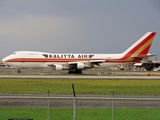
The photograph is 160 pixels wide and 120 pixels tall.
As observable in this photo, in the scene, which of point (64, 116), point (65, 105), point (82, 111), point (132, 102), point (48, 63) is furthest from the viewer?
point (48, 63)

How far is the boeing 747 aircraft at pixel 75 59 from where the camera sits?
58.1 meters

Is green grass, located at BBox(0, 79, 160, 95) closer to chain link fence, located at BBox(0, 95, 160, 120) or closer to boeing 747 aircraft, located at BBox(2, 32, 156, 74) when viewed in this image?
chain link fence, located at BBox(0, 95, 160, 120)

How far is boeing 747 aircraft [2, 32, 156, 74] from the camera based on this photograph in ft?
190

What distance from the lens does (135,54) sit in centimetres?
6147

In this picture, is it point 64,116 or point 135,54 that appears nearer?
point 64,116

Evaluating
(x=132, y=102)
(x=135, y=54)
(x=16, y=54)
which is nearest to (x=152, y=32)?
(x=135, y=54)

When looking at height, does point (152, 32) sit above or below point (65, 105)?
above

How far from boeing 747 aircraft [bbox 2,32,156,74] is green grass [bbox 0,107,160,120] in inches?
1611

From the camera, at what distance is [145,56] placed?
59844 millimetres

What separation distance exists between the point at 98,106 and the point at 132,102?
2.51 meters

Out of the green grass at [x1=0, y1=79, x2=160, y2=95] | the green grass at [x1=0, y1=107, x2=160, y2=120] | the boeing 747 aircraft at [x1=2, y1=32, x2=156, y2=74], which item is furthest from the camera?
the boeing 747 aircraft at [x1=2, y1=32, x2=156, y2=74]

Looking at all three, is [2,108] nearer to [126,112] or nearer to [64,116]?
[64,116]

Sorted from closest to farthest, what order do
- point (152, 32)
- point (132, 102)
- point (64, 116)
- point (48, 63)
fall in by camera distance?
point (64, 116)
point (132, 102)
point (48, 63)
point (152, 32)

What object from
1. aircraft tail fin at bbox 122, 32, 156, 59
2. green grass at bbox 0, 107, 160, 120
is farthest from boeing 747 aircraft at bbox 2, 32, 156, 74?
green grass at bbox 0, 107, 160, 120
